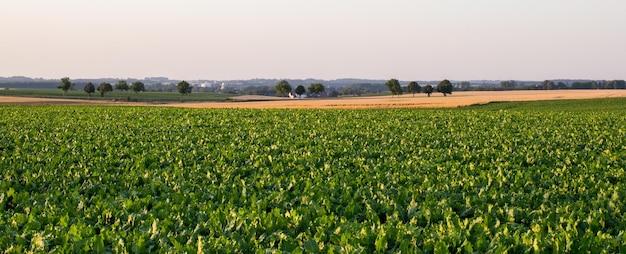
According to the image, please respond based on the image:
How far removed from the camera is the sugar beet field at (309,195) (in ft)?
22.2

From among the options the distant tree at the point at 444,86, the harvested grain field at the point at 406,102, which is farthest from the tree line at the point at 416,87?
the harvested grain field at the point at 406,102

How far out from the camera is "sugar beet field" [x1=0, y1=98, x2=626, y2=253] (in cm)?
678

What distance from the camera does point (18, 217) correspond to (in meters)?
8.16

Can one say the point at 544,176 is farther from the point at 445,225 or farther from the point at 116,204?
the point at 116,204

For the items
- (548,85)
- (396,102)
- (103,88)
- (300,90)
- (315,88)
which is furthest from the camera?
(548,85)

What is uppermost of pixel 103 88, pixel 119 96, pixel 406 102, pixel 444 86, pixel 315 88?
pixel 103 88

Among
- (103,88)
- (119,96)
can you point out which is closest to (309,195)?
(103,88)

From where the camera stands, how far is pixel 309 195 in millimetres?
9953

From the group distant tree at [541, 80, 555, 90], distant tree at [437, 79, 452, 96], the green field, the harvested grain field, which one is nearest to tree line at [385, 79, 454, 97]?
distant tree at [437, 79, 452, 96]

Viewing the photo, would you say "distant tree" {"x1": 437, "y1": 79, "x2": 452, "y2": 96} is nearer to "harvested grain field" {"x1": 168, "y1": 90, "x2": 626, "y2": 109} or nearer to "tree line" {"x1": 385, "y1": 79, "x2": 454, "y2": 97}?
"tree line" {"x1": 385, "y1": 79, "x2": 454, "y2": 97}

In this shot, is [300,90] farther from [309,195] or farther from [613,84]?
[309,195]

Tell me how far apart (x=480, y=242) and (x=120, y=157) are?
11.9 meters

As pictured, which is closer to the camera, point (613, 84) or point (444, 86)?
point (444, 86)

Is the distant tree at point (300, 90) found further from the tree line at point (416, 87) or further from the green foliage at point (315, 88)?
the tree line at point (416, 87)
